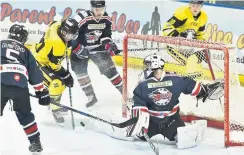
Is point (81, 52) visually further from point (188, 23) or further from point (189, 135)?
point (189, 135)

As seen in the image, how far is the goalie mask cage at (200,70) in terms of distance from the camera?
4582mm

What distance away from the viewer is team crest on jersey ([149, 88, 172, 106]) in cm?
445

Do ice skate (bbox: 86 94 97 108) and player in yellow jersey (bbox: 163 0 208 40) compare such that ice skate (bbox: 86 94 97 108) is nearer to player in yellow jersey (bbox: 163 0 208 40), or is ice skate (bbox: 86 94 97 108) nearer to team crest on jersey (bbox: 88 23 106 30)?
team crest on jersey (bbox: 88 23 106 30)

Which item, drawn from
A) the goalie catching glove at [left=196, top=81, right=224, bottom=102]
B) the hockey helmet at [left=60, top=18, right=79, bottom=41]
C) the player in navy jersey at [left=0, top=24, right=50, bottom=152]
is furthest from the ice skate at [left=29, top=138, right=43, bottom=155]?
the goalie catching glove at [left=196, top=81, right=224, bottom=102]

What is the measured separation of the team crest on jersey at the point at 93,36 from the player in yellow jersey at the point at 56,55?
0.28 metres

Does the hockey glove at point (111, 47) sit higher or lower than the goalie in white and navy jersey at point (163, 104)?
higher

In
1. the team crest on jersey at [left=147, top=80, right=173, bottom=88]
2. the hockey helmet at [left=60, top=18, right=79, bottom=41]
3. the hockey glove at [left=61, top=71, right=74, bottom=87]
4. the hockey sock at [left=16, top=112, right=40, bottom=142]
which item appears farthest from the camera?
the hockey glove at [left=61, top=71, right=74, bottom=87]

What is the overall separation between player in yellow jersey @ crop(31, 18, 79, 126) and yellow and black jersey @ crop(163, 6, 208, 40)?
804 millimetres

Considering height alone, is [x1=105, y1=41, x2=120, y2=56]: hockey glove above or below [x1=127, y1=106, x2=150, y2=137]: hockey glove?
above

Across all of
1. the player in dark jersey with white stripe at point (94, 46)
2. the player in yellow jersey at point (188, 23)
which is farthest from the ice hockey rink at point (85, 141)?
the player in yellow jersey at point (188, 23)

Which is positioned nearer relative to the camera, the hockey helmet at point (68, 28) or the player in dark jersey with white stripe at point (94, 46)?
the hockey helmet at point (68, 28)

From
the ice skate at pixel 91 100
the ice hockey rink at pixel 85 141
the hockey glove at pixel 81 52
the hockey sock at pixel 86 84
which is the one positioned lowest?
the ice hockey rink at pixel 85 141

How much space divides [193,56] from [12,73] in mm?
1444

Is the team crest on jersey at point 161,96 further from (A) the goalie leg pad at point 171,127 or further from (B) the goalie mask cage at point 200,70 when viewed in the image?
(B) the goalie mask cage at point 200,70
